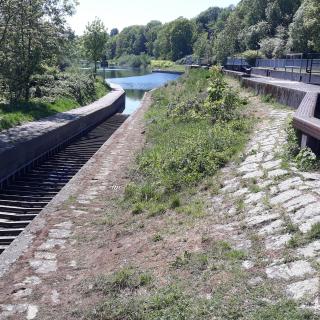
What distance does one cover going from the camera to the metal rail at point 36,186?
951cm

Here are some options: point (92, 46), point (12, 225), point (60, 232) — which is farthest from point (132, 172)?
point (92, 46)

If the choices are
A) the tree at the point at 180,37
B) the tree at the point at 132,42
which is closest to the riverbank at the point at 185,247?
the tree at the point at 180,37

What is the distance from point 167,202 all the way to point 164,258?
2223mm

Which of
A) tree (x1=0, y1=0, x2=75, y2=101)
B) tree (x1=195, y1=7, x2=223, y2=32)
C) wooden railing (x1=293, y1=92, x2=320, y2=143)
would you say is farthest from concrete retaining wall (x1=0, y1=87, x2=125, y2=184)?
tree (x1=195, y1=7, x2=223, y2=32)

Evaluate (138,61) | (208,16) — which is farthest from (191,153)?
(208,16)

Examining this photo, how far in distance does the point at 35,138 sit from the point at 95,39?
138ft

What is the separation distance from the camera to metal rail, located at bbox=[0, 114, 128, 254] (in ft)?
31.2

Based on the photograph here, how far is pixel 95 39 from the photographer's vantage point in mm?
54750

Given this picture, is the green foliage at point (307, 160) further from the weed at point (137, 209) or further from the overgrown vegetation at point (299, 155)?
the weed at point (137, 209)

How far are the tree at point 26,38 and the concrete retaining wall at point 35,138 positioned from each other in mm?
2680

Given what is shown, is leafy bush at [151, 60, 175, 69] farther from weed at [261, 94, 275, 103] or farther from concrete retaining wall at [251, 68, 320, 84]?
weed at [261, 94, 275, 103]

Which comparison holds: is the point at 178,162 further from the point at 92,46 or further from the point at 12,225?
the point at 92,46

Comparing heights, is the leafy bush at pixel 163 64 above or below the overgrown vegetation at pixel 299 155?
below

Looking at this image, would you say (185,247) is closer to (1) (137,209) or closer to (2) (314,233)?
(2) (314,233)
